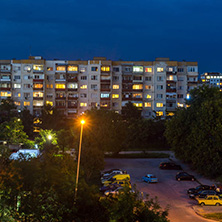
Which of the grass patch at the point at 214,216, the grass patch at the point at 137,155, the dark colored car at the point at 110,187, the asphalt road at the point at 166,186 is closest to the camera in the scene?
the grass patch at the point at 214,216

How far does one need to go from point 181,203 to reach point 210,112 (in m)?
14.1

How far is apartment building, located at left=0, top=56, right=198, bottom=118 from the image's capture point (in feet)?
244

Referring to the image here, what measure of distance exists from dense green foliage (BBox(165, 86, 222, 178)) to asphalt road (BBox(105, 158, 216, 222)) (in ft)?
7.81

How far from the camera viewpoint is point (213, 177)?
36.4 metres

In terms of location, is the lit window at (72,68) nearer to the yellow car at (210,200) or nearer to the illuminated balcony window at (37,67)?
the illuminated balcony window at (37,67)

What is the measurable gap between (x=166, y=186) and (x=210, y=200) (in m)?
6.85

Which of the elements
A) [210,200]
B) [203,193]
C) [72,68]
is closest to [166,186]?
[203,193]

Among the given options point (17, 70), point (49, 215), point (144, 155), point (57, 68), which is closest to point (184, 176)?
point (144, 155)

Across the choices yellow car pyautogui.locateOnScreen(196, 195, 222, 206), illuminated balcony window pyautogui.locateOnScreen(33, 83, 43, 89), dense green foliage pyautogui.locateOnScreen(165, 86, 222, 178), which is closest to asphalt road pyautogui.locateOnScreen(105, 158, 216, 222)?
yellow car pyautogui.locateOnScreen(196, 195, 222, 206)

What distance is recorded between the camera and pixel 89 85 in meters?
75.0

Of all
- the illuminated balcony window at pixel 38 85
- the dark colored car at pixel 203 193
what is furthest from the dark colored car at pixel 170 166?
the illuminated balcony window at pixel 38 85

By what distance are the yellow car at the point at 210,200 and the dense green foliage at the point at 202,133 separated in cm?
879

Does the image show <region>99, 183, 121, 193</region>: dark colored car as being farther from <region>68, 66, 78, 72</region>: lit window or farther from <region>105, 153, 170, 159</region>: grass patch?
<region>68, 66, 78, 72</region>: lit window

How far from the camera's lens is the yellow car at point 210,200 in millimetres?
27203
